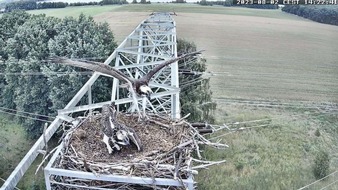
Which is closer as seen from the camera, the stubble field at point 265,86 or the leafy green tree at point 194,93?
the stubble field at point 265,86

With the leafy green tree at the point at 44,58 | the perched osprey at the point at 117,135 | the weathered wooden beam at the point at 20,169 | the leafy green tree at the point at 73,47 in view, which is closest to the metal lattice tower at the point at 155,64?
the leafy green tree at the point at 73,47

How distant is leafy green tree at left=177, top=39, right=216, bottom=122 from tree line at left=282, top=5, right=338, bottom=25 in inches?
453

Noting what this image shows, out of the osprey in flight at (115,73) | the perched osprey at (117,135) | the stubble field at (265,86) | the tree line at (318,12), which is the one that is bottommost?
the stubble field at (265,86)

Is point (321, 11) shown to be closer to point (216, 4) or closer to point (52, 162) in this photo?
point (216, 4)

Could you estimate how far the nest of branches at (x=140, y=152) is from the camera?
5.72 metres

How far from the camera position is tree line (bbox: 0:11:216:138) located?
17234mm

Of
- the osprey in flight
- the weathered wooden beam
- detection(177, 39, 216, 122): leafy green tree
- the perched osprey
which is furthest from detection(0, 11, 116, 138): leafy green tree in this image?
the perched osprey

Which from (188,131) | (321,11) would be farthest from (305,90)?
(188,131)

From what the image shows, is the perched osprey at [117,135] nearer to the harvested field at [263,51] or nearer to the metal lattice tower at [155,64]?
the metal lattice tower at [155,64]

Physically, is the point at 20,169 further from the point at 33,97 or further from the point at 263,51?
the point at 263,51

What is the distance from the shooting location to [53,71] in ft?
56.9

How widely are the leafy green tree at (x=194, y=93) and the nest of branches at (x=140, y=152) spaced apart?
30.9 feet

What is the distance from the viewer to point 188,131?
23.0 ft

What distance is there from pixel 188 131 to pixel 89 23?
1521 cm
